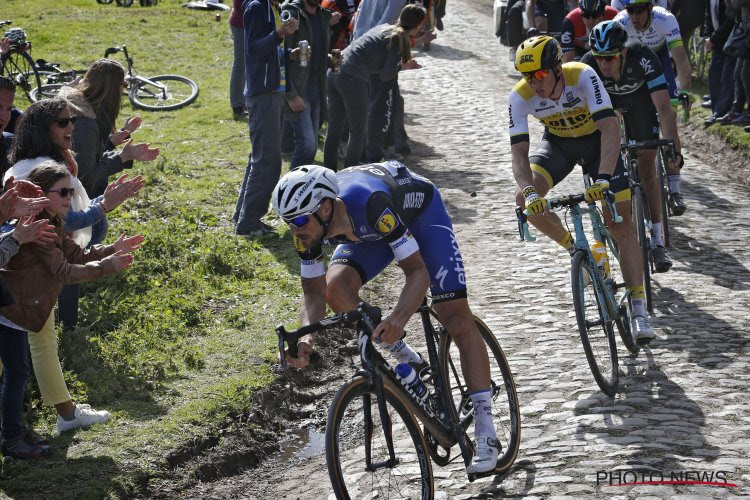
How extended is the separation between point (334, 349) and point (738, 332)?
3508mm

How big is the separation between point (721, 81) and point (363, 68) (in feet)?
21.4

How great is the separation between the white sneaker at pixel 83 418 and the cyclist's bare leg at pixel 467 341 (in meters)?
2.59

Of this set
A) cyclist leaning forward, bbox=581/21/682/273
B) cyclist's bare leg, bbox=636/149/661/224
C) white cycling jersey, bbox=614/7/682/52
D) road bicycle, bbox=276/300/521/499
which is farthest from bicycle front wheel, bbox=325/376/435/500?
white cycling jersey, bbox=614/7/682/52

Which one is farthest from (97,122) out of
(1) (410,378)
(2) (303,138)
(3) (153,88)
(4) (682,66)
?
(3) (153,88)

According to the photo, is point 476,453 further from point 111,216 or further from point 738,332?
point 111,216

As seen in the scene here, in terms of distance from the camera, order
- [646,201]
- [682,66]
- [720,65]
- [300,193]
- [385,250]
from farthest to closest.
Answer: [720,65] < [682,66] < [646,201] < [385,250] < [300,193]

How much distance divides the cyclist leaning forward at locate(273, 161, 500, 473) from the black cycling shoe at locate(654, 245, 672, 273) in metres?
3.99

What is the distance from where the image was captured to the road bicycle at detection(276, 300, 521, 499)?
5352 mm

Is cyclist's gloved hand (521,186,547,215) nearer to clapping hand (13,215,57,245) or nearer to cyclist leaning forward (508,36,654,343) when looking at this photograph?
cyclist leaning forward (508,36,654,343)

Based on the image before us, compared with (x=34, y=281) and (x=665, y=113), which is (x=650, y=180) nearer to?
(x=665, y=113)

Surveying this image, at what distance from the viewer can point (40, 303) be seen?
6.63 m

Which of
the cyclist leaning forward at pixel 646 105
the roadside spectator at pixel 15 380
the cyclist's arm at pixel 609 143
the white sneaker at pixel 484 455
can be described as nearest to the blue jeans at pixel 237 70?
the cyclist leaning forward at pixel 646 105

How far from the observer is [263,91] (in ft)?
36.1

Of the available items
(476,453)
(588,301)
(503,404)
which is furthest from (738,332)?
(476,453)
